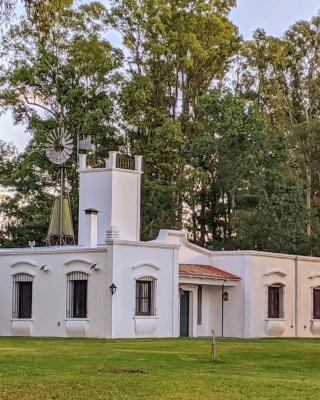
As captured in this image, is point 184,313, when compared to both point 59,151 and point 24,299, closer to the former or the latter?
point 24,299

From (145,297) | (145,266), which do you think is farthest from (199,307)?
(145,266)

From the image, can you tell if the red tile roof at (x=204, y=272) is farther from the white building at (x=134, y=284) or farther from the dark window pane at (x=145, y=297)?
the dark window pane at (x=145, y=297)

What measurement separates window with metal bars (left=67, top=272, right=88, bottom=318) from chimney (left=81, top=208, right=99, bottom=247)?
4.73 ft

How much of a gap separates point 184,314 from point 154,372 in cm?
1660

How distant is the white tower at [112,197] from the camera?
3519 centimetres

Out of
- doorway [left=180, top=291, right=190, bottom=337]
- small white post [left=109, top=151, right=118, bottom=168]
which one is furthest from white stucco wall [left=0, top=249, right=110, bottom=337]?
small white post [left=109, top=151, right=118, bottom=168]

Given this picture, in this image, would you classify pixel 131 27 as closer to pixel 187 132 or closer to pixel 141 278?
pixel 187 132

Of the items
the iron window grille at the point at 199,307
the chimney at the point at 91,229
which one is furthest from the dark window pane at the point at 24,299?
the iron window grille at the point at 199,307

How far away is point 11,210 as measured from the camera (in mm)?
47375

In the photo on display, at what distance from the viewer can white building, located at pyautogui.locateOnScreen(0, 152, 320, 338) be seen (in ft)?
102

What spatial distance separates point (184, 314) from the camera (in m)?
34.6

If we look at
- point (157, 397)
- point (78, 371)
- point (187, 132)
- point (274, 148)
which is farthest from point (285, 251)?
point (157, 397)

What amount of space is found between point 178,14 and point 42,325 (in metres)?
21.3

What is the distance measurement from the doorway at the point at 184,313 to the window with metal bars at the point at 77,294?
14.1 ft
